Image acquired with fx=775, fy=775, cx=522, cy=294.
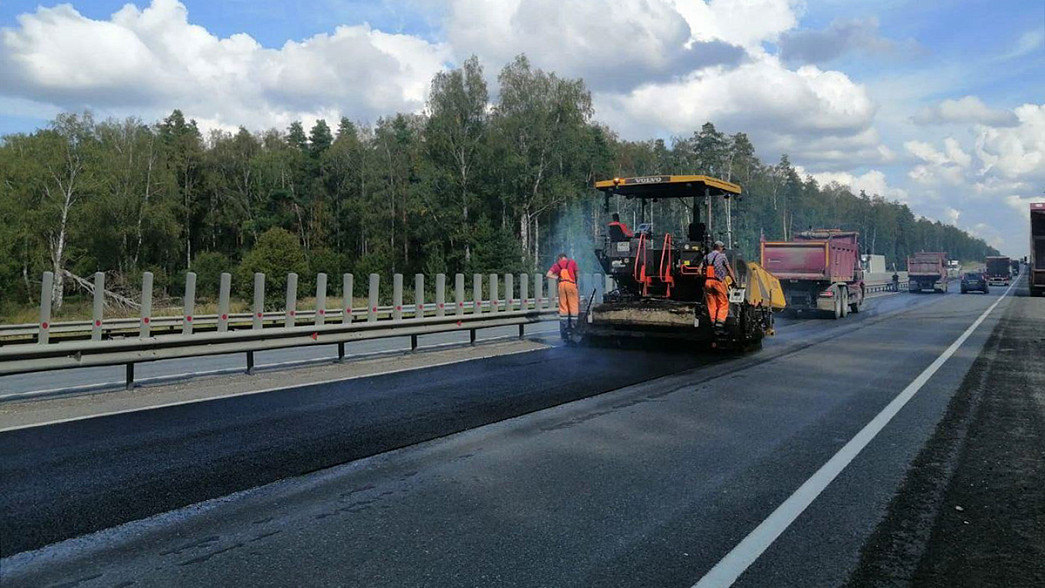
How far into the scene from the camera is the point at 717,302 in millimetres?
12344

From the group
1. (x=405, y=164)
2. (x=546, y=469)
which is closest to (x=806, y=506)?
(x=546, y=469)

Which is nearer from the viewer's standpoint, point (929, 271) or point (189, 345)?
point (189, 345)

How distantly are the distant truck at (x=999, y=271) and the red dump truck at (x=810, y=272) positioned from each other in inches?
A: 1829

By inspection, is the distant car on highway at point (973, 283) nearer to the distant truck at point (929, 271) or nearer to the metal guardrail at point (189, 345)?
the distant truck at point (929, 271)

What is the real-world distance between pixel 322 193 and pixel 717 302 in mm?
56154

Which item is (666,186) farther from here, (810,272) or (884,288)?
(884,288)

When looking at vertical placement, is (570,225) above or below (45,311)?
above

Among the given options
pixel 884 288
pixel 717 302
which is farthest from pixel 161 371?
pixel 884 288

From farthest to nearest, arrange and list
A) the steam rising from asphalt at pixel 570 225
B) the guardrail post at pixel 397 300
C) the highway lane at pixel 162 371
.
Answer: the steam rising from asphalt at pixel 570 225 → the guardrail post at pixel 397 300 → the highway lane at pixel 162 371

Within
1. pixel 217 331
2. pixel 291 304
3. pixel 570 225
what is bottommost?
pixel 217 331

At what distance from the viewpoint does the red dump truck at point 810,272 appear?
75.8 ft

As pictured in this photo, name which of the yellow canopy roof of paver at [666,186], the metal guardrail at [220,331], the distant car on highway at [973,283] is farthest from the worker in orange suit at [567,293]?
the distant car on highway at [973,283]

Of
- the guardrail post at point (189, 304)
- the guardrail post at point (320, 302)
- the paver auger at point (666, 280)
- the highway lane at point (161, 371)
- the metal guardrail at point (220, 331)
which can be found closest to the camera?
the metal guardrail at point (220, 331)

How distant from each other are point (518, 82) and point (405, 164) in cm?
1507
